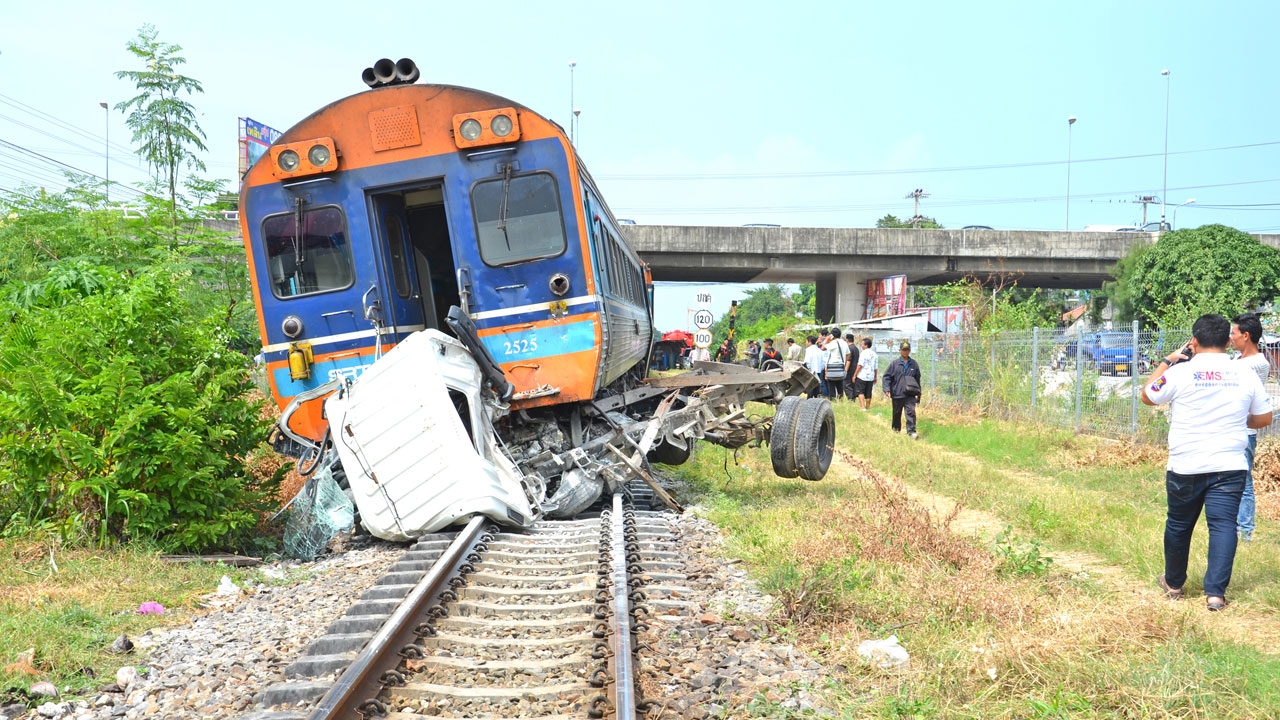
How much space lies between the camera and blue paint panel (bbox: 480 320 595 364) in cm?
797

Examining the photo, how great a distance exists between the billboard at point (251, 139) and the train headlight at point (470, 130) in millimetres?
26470

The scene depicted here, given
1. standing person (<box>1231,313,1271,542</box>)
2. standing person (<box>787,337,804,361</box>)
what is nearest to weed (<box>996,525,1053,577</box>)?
standing person (<box>1231,313,1271,542</box>)

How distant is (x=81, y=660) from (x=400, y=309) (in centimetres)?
461

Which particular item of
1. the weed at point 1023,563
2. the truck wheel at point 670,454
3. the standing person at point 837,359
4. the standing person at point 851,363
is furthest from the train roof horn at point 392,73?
the standing person at point 851,363

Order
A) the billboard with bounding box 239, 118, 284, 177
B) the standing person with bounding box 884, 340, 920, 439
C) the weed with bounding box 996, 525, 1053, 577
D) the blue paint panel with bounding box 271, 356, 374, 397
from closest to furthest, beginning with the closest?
the weed with bounding box 996, 525, 1053, 577, the blue paint panel with bounding box 271, 356, 374, 397, the standing person with bounding box 884, 340, 920, 439, the billboard with bounding box 239, 118, 284, 177

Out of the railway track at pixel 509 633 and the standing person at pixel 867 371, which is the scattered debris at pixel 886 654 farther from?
the standing person at pixel 867 371

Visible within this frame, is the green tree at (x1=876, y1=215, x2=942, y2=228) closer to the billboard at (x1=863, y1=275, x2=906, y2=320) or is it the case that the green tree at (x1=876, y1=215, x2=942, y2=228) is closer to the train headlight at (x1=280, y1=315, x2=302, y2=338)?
the billboard at (x1=863, y1=275, x2=906, y2=320)

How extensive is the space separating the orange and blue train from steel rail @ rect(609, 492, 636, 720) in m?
2.23

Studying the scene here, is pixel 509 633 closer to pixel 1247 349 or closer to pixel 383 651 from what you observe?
pixel 383 651

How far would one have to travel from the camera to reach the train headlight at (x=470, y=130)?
7855 millimetres

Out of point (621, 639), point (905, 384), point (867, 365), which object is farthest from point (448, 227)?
point (867, 365)

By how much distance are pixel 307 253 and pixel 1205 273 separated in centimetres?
2937

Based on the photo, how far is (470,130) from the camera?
7.87 m

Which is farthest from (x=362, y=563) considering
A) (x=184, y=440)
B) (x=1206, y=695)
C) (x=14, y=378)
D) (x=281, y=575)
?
(x=1206, y=695)
